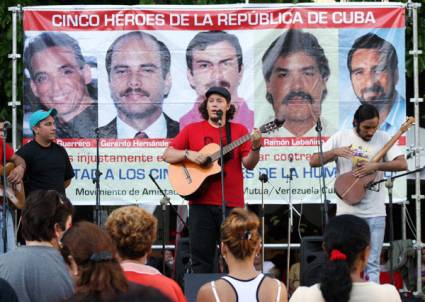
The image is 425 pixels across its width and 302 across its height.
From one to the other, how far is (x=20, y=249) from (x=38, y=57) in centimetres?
625

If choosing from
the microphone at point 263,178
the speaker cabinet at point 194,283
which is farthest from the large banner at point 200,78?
the speaker cabinet at point 194,283

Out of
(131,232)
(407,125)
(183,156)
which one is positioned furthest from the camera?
(407,125)

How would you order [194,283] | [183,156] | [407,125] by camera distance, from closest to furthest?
1. [194,283]
2. [183,156]
3. [407,125]

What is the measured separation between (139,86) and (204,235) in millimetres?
2819

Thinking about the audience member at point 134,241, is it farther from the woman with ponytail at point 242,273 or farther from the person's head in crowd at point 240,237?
the person's head in crowd at point 240,237

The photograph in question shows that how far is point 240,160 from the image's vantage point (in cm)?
892

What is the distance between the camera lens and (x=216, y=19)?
1102 cm

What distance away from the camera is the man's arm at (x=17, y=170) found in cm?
927

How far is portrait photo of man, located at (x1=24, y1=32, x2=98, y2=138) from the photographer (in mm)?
11039

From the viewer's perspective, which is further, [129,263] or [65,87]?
[65,87]

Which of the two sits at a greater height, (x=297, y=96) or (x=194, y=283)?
(x=297, y=96)

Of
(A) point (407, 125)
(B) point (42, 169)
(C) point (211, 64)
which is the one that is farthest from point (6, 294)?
(C) point (211, 64)

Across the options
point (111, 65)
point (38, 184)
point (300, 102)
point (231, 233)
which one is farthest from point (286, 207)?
point (231, 233)

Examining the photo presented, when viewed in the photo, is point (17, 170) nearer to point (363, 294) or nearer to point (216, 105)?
point (216, 105)
